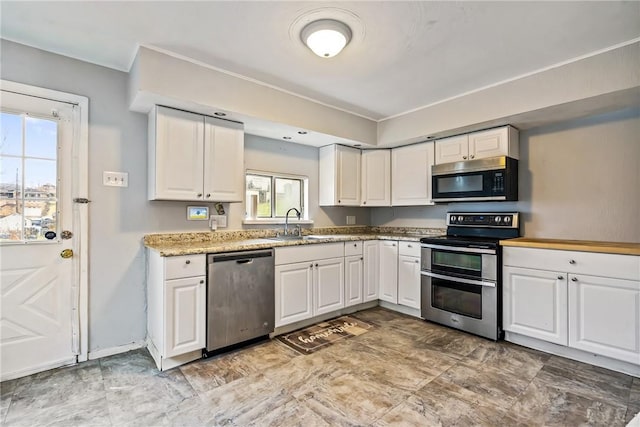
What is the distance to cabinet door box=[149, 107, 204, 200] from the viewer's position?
2.55 meters

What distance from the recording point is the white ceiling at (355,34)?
1.85m

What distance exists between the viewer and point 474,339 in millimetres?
2926

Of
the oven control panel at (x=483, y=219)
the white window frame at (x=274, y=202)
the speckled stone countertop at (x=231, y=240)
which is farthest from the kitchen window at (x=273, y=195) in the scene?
the oven control panel at (x=483, y=219)

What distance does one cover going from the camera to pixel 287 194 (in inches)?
155

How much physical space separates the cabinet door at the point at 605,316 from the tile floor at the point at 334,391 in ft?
0.62

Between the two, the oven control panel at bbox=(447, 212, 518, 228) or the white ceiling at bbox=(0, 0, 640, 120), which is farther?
the oven control panel at bbox=(447, 212, 518, 228)

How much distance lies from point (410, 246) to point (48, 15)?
361 centimetres

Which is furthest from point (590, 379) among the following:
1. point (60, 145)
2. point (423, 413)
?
point (60, 145)

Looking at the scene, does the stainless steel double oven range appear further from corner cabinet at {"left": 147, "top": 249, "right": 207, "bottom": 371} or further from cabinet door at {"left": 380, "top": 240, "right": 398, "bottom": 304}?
corner cabinet at {"left": 147, "top": 249, "right": 207, "bottom": 371}

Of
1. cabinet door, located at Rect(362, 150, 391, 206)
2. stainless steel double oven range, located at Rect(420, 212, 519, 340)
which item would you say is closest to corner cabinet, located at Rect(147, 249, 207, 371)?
stainless steel double oven range, located at Rect(420, 212, 519, 340)

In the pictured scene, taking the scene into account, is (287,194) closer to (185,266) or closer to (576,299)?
(185,266)

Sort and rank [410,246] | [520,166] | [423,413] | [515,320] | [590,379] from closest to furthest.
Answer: [423,413]
[590,379]
[515,320]
[520,166]
[410,246]

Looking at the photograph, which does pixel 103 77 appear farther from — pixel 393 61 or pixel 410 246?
pixel 410 246

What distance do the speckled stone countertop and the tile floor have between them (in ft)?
2.99
